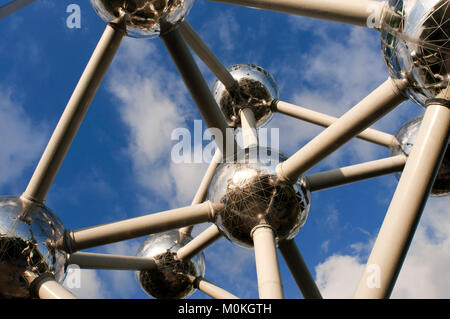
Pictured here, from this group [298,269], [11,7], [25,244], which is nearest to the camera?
[25,244]

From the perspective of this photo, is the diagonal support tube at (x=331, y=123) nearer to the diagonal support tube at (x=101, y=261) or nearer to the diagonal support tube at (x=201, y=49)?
the diagonal support tube at (x=201, y=49)

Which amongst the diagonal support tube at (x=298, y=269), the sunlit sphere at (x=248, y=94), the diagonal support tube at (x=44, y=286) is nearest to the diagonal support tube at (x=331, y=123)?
the sunlit sphere at (x=248, y=94)

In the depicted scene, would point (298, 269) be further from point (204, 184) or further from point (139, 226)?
point (139, 226)

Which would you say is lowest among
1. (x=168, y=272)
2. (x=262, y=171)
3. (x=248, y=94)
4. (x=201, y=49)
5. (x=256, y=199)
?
(x=256, y=199)

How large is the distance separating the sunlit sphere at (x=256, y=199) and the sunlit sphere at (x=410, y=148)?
320 centimetres

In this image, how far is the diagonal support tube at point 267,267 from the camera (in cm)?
516

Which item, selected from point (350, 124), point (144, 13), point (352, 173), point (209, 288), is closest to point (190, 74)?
point (144, 13)

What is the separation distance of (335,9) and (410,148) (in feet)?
14.0

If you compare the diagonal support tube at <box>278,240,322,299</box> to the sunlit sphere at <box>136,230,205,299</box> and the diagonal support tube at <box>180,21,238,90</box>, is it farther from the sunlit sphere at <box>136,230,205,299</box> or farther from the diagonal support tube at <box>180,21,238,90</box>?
the diagonal support tube at <box>180,21,238,90</box>

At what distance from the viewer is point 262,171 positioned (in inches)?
250

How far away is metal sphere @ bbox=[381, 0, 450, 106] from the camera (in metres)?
4.33
